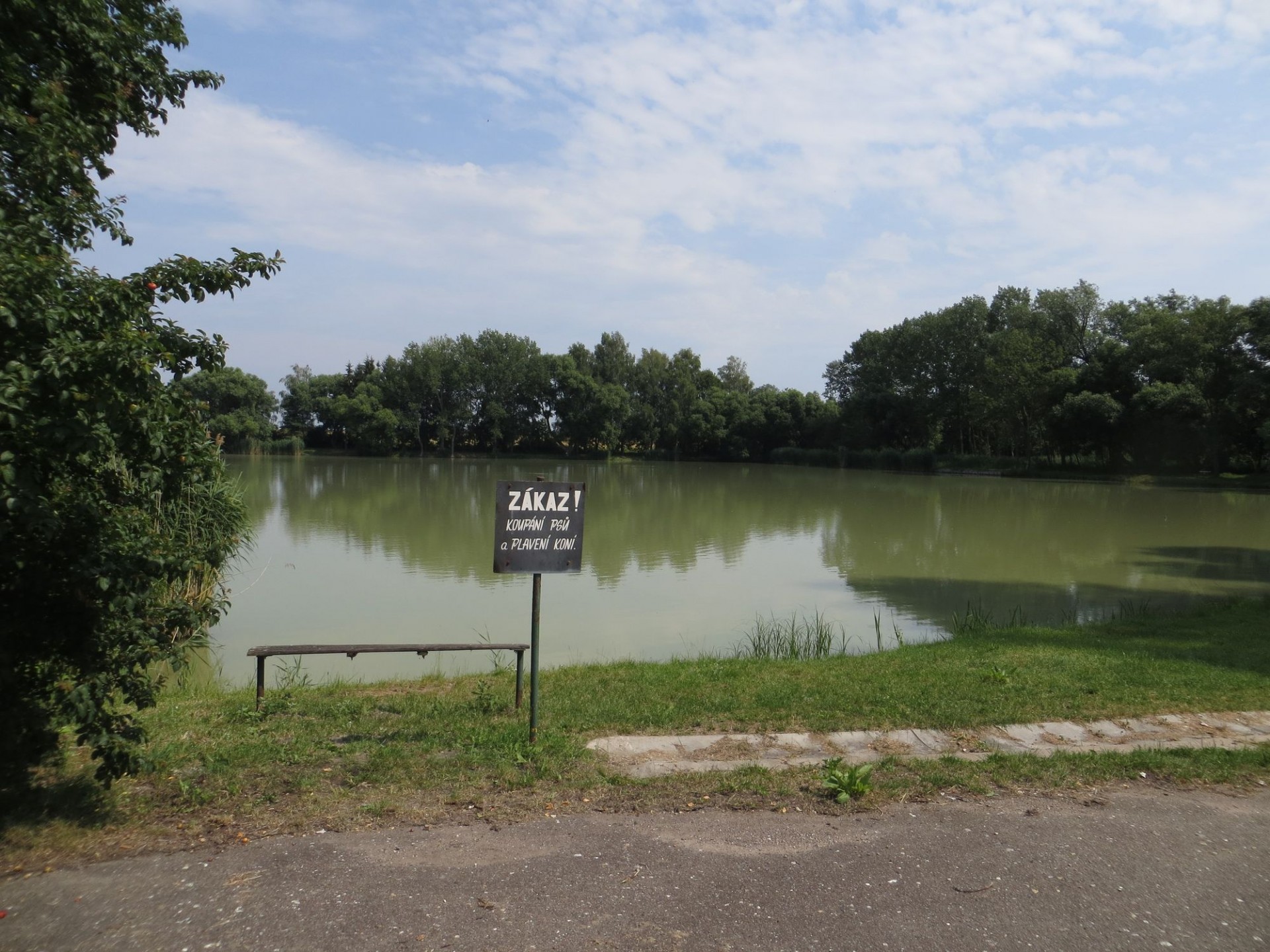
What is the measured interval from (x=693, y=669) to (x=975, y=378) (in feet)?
198

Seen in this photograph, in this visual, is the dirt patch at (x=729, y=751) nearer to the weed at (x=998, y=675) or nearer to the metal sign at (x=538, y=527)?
the metal sign at (x=538, y=527)

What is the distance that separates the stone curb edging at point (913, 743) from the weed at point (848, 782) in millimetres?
443

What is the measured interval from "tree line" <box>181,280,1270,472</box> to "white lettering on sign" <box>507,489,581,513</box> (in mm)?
28958

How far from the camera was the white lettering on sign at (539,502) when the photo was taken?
4824mm

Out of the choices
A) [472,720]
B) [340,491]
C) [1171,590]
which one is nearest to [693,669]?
[472,720]

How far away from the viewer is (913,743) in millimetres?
5273

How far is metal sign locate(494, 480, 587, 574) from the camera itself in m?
4.79

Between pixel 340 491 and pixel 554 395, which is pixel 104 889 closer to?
pixel 340 491

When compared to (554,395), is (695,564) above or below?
below

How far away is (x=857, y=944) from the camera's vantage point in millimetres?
2967

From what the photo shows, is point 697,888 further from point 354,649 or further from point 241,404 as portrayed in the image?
point 241,404

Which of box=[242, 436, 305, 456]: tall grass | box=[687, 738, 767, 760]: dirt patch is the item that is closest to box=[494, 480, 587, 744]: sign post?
box=[687, 738, 767, 760]: dirt patch

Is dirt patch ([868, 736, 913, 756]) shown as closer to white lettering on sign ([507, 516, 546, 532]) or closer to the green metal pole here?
the green metal pole

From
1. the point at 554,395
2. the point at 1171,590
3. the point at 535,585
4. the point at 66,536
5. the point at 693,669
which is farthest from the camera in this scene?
the point at 554,395
